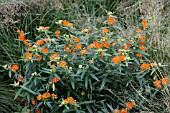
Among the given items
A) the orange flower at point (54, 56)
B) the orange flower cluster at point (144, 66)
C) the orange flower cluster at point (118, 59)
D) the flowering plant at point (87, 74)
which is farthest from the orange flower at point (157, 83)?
the orange flower at point (54, 56)

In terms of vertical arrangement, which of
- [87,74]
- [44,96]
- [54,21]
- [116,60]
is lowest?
[44,96]

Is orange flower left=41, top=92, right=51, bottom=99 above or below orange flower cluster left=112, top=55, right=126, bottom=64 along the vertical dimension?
below

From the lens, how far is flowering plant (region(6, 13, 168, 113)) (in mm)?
2773

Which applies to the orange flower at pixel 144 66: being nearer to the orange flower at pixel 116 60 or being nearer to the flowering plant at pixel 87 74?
the flowering plant at pixel 87 74

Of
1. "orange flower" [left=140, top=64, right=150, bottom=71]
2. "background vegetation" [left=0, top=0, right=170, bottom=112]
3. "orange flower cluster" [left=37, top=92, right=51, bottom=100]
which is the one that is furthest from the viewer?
"background vegetation" [left=0, top=0, right=170, bottom=112]

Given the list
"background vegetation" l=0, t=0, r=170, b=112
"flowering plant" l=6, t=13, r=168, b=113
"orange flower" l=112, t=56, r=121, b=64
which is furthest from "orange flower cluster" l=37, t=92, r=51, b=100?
"background vegetation" l=0, t=0, r=170, b=112

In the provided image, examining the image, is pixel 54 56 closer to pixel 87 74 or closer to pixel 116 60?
pixel 87 74

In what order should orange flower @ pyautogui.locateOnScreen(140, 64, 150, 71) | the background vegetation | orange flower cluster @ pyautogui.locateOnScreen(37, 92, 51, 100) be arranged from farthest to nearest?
the background vegetation
orange flower @ pyautogui.locateOnScreen(140, 64, 150, 71)
orange flower cluster @ pyautogui.locateOnScreen(37, 92, 51, 100)

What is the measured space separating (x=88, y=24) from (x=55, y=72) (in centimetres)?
88

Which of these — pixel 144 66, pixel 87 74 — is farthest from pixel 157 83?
pixel 87 74

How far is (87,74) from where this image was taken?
281 centimetres

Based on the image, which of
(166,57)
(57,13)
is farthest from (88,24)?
(166,57)

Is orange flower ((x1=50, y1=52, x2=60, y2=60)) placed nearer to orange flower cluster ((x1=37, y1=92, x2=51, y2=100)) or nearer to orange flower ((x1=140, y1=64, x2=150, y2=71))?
orange flower cluster ((x1=37, y1=92, x2=51, y2=100))

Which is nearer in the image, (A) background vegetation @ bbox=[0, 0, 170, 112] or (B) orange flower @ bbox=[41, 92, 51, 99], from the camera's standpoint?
(B) orange flower @ bbox=[41, 92, 51, 99]
